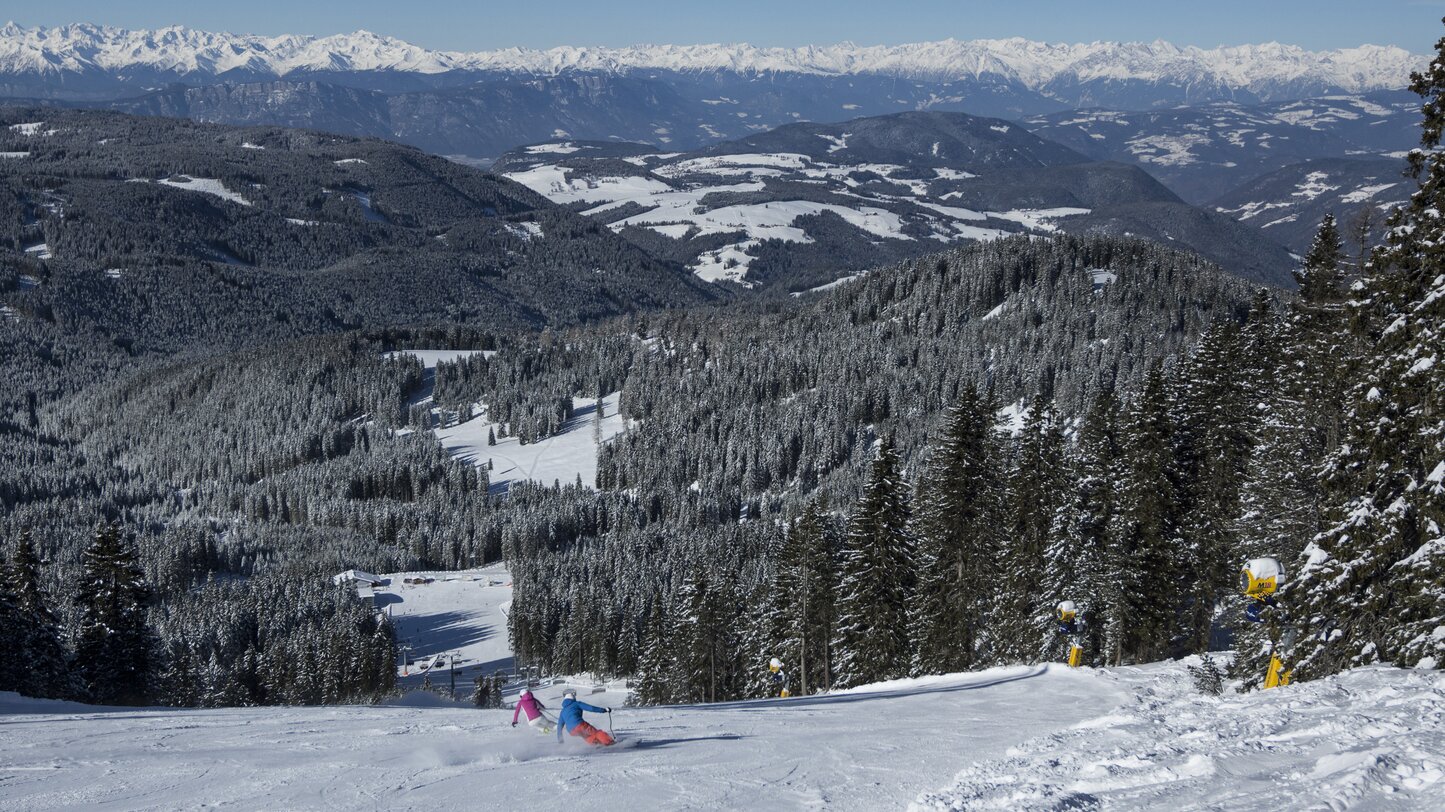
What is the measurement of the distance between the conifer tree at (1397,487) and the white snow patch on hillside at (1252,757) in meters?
1.32

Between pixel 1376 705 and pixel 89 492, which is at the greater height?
pixel 1376 705

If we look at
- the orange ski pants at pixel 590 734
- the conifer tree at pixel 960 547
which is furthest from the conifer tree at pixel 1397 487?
the conifer tree at pixel 960 547

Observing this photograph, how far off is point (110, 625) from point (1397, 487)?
157 ft

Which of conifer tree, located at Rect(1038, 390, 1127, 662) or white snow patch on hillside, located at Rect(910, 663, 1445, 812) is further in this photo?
conifer tree, located at Rect(1038, 390, 1127, 662)

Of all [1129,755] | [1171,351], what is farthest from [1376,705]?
[1171,351]

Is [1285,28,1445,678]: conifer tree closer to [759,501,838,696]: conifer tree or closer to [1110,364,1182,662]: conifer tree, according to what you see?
[1110,364,1182,662]: conifer tree

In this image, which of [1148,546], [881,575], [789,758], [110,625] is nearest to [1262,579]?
[1148,546]

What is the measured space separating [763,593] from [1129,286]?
15628 centimetres

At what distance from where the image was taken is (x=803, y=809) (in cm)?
1543

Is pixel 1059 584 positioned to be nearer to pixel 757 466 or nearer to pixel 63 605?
pixel 63 605

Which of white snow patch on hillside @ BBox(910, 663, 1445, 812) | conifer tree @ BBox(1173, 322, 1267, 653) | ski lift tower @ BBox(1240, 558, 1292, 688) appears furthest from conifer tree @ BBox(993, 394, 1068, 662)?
white snow patch on hillside @ BBox(910, 663, 1445, 812)

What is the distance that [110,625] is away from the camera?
147ft

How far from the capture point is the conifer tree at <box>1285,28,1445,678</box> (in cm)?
2053

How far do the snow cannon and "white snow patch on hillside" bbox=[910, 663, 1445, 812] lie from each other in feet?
10.7
